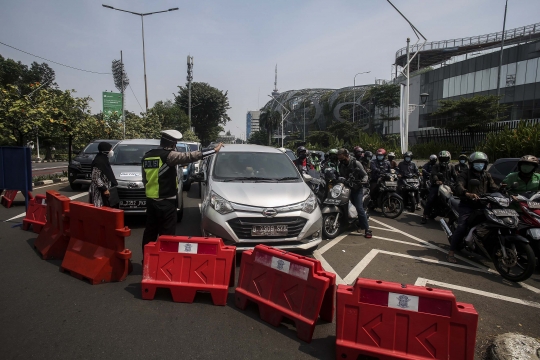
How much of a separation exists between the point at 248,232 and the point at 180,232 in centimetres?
242

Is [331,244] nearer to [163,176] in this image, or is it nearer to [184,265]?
[184,265]

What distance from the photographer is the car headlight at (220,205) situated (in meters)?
4.86

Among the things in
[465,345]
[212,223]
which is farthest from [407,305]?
[212,223]

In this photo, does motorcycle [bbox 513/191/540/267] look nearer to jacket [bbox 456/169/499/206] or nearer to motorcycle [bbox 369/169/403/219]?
jacket [bbox 456/169/499/206]

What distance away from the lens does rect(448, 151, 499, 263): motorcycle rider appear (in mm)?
5430

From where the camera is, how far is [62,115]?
14.7 m

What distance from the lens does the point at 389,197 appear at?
8906mm

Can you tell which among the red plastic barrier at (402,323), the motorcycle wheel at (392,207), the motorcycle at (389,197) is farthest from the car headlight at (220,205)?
the motorcycle wheel at (392,207)

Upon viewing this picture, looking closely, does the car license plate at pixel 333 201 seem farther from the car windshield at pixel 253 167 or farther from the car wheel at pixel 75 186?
the car wheel at pixel 75 186

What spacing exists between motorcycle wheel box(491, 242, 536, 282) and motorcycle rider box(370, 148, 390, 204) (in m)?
4.62

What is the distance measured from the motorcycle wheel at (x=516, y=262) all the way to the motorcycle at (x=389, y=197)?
12.6 feet

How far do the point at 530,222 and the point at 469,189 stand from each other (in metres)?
0.90

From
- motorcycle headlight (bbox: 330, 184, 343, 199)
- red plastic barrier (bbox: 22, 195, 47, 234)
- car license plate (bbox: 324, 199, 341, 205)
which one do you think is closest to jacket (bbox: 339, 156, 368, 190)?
motorcycle headlight (bbox: 330, 184, 343, 199)

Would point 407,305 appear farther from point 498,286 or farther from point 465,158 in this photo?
point 465,158
